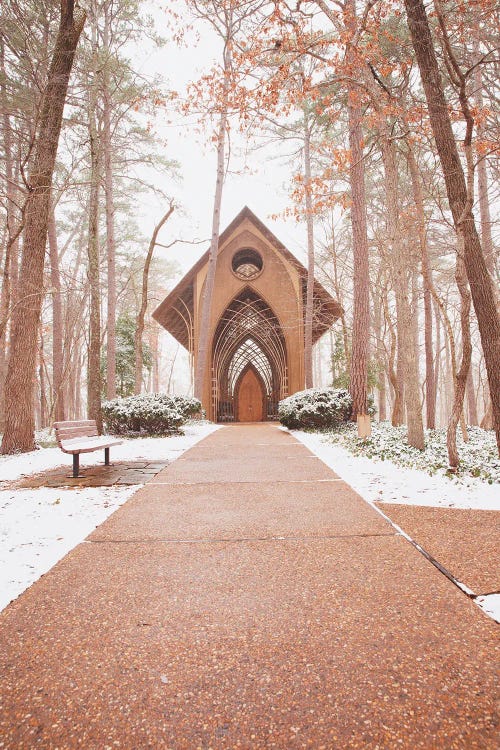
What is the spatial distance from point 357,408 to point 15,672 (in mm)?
8994

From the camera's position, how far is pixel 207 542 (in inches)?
102

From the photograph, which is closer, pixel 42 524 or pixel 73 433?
pixel 42 524

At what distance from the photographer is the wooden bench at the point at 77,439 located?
15.2 ft

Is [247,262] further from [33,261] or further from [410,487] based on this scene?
[410,487]

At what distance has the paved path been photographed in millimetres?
1154

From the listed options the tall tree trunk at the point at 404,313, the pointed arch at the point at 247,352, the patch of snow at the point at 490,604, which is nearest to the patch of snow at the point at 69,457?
the tall tree trunk at the point at 404,313

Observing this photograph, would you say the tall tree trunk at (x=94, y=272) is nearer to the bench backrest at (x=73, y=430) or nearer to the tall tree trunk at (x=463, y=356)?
the bench backrest at (x=73, y=430)

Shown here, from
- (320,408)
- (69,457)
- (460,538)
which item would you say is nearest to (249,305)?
(320,408)

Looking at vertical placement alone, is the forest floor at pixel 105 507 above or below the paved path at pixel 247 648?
above

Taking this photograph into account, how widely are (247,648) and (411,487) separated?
299 cm

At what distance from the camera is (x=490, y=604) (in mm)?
1773

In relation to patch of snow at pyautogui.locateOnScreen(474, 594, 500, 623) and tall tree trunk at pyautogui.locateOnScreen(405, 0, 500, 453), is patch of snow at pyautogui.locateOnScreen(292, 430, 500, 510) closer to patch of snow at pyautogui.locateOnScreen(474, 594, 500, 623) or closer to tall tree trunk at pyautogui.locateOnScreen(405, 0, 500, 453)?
tall tree trunk at pyautogui.locateOnScreen(405, 0, 500, 453)

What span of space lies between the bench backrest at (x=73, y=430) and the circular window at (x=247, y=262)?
A: 12997 mm

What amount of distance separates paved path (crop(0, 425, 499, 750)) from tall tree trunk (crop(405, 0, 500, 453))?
257cm
